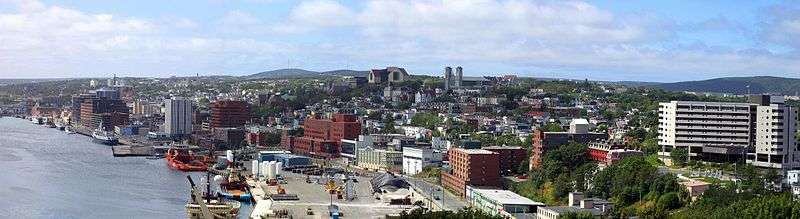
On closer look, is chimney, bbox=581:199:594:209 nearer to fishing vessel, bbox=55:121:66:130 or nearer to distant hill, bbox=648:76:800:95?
fishing vessel, bbox=55:121:66:130

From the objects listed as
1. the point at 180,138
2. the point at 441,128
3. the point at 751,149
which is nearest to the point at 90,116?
the point at 180,138

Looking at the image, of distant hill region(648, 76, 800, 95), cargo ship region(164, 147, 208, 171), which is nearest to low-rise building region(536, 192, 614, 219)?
cargo ship region(164, 147, 208, 171)

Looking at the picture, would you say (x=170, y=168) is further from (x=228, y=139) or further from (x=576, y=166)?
(x=576, y=166)

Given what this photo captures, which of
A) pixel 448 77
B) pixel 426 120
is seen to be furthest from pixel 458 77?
pixel 426 120

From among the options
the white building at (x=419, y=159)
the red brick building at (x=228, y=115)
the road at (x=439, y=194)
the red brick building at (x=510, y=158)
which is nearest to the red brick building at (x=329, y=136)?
the white building at (x=419, y=159)

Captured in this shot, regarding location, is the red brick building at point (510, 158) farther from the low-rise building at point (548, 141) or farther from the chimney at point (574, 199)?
the chimney at point (574, 199)
